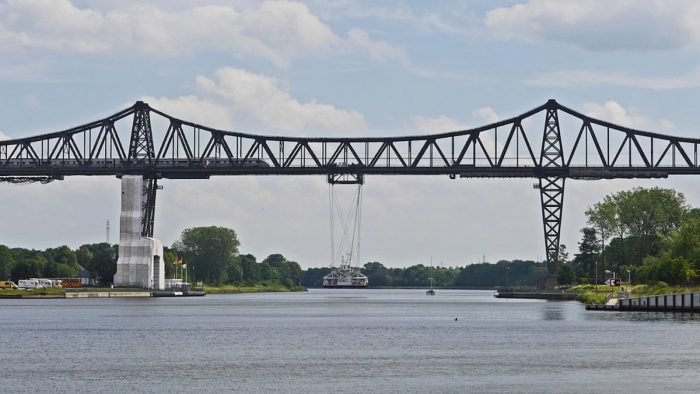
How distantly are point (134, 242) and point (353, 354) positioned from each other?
96549 millimetres

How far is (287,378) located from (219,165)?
338 feet

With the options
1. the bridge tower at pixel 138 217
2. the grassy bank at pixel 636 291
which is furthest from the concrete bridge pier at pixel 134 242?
the grassy bank at pixel 636 291

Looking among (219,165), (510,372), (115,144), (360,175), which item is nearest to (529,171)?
(360,175)

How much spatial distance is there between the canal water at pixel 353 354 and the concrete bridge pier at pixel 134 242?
5129 centimetres

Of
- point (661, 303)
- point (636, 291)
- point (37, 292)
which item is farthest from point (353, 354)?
point (37, 292)

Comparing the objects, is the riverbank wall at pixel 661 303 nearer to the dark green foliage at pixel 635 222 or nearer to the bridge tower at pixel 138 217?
the dark green foliage at pixel 635 222

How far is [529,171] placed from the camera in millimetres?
159375

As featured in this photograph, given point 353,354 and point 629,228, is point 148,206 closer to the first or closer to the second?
point 629,228

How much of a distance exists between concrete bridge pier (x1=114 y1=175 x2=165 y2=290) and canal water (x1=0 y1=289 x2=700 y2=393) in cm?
5129

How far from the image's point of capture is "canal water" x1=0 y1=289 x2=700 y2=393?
58906 mm

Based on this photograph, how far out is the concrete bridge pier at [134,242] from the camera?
167m

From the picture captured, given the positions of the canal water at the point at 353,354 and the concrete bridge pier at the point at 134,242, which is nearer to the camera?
the canal water at the point at 353,354

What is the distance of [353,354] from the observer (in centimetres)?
7375

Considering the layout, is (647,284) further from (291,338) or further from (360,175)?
(291,338)
